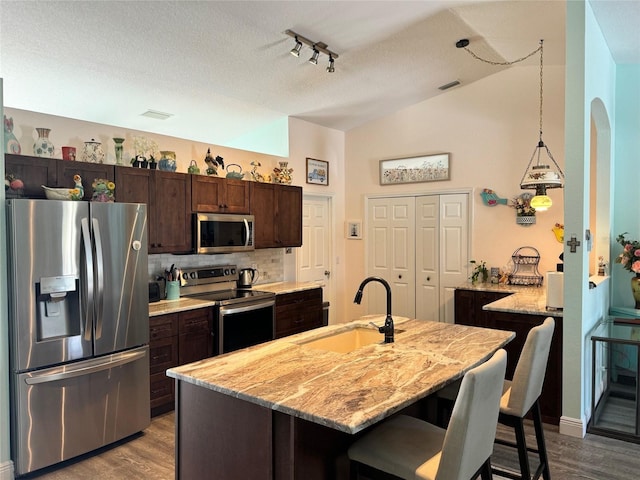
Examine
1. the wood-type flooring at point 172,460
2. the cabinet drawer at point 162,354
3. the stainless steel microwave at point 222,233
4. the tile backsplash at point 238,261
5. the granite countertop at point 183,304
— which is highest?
the stainless steel microwave at point 222,233

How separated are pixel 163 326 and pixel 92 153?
1.54 m

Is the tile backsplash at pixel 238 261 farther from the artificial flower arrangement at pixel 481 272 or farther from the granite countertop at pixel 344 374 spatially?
the artificial flower arrangement at pixel 481 272

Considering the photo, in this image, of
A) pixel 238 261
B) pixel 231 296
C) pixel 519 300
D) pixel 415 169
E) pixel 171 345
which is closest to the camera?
pixel 171 345

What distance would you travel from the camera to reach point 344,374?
1.96m

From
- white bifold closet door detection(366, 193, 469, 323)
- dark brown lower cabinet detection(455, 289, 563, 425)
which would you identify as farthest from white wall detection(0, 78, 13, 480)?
white bifold closet door detection(366, 193, 469, 323)

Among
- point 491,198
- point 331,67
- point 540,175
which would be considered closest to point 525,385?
point 540,175

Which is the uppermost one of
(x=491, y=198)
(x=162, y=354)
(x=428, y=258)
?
(x=491, y=198)

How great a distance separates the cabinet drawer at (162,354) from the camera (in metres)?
3.62

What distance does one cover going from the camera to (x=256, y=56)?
13.1 feet

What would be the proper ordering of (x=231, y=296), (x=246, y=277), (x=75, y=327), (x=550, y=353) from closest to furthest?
(x=75, y=327)
(x=550, y=353)
(x=231, y=296)
(x=246, y=277)

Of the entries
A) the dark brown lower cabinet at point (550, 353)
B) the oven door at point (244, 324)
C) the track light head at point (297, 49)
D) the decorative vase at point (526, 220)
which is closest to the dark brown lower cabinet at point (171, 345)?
the oven door at point (244, 324)

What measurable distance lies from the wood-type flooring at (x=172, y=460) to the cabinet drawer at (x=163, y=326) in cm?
76

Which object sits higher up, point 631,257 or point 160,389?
point 631,257

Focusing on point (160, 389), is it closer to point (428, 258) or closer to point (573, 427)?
point (573, 427)
